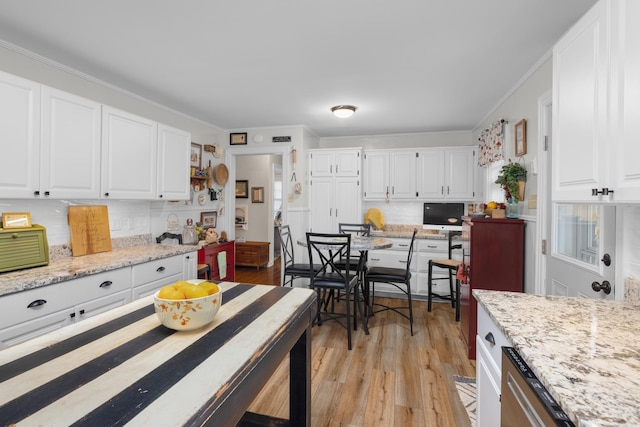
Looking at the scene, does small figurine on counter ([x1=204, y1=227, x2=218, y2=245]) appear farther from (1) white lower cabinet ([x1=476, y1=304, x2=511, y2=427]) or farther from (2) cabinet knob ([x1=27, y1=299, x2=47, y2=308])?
(1) white lower cabinet ([x1=476, y1=304, x2=511, y2=427])

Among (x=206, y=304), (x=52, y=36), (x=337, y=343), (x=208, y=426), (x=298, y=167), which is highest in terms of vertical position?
(x=52, y=36)

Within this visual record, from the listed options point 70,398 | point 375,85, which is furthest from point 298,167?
point 70,398

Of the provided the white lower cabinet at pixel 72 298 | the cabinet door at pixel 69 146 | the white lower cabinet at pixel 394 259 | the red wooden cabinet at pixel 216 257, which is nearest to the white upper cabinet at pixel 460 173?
the white lower cabinet at pixel 394 259

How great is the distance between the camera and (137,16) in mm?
1908

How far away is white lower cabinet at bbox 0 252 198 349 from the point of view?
1.69m

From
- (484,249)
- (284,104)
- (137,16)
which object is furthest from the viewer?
(284,104)

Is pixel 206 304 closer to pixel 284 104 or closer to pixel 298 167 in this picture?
pixel 284 104

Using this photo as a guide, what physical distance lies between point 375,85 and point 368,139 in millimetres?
2147

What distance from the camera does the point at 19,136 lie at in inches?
78.7

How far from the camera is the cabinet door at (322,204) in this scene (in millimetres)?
4680

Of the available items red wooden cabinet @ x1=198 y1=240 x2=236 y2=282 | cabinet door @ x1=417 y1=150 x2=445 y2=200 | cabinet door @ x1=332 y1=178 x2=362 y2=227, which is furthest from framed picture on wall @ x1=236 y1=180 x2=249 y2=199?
cabinet door @ x1=417 y1=150 x2=445 y2=200

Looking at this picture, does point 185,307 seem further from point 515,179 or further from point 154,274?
point 515,179

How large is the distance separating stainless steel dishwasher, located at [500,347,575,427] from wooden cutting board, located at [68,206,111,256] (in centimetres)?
311

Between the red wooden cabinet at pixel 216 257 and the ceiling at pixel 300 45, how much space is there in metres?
1.71
